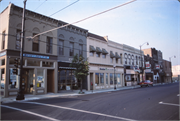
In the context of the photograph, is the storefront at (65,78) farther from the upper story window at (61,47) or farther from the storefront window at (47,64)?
the upper story window at (61,47)

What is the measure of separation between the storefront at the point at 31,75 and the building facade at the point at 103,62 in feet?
25.0

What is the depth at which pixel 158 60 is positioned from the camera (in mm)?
58250

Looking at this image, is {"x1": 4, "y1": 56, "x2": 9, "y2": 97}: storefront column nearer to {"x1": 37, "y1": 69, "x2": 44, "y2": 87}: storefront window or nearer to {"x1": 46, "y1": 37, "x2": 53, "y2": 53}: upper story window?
{"x1": 37, "y1": 69, "x2": 44, "y2": 87}: storefront window

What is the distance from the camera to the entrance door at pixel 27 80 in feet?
58.9

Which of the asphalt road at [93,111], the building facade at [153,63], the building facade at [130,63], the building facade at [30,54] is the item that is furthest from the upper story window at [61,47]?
the building facade at [153,63]

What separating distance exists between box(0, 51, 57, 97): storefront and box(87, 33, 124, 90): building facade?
7628 millimetres

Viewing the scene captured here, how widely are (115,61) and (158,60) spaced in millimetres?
33295

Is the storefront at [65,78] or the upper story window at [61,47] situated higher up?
the upper story window at [61,47]

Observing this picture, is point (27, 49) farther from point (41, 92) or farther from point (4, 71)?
point (41, 92)

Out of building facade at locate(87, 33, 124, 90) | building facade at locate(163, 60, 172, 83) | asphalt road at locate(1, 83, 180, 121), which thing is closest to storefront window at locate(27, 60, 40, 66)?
asphalt road at locate(1, 83, 180, 121)

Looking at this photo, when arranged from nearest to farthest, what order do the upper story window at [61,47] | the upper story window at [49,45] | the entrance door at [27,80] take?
1. the entrance door at [27,80]
2. the upper story window at [49,45]
3. the upper story window at [61,47]

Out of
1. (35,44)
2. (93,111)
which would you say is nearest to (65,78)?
(35,44)

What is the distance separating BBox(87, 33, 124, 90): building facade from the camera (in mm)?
26469

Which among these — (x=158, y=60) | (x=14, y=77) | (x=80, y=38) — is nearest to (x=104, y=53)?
(x=80, y=38)
